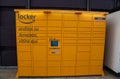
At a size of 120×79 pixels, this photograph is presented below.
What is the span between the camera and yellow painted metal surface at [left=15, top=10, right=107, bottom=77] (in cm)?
412

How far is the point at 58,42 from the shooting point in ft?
13.9

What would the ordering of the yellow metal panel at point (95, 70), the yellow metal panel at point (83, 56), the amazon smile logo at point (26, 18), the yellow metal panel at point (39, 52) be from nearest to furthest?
the amazon smile logo at point (26, 18)
the yellow metal panel at point (39, 52)
the yellow metal panel at point (83, 56)
the yellow metal panel at point (95, 70)

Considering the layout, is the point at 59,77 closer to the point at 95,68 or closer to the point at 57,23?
the point at 95,68

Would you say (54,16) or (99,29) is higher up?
(54,16)

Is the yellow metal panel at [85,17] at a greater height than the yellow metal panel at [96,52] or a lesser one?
greater

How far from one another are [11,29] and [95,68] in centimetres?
292

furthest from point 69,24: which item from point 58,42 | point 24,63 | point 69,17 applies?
point 24,63

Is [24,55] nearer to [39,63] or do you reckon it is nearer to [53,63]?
[39,63]

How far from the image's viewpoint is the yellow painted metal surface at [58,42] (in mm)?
4125

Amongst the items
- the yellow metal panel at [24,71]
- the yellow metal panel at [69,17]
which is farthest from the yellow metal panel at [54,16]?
the yellow metal panel at [24,71]

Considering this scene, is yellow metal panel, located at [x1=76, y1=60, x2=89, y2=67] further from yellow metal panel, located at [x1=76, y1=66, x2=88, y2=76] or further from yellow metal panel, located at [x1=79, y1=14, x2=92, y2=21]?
yellow metal panel, located at [x1=79, y1=14, x2=92, y2=21]

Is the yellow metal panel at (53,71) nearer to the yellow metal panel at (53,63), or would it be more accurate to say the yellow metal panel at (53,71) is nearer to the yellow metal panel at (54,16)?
the yellow metal panel at (53,63)

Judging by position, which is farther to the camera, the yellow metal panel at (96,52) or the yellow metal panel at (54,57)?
the yellow metal panel at (96,52)

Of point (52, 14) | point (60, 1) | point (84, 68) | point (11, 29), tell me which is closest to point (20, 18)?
point (52, 14)
